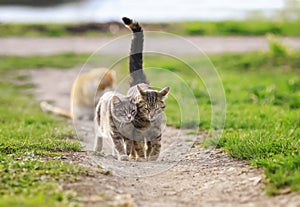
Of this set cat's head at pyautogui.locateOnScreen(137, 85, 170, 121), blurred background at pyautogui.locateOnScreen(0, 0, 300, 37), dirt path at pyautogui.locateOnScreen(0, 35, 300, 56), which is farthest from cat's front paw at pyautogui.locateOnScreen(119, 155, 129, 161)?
blurred background at pyautogui.locateOnScreen(0, 0, 300, 37)

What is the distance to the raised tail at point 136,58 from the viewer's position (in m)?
7.16

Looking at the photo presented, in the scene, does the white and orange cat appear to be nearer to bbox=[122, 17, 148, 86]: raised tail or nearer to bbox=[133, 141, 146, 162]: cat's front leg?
bbox=[122, 17, 148, 86]: raised tail

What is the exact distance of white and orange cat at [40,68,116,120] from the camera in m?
10.9

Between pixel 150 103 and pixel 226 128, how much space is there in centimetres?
258

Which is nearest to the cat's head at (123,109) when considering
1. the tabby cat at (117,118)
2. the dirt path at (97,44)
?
the tabby cat at (117,118)

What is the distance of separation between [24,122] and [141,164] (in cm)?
368

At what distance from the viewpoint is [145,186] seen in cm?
601

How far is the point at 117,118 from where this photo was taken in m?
6.66

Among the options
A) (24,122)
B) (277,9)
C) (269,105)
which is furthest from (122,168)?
(277,9)

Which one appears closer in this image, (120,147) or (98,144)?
(120,147)

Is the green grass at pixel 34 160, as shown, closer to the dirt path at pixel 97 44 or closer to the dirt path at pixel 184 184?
the dirt path at pixel 184 184

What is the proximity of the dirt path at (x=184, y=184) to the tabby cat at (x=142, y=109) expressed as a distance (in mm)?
330

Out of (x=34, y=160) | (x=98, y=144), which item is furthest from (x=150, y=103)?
(x=98, y=144)

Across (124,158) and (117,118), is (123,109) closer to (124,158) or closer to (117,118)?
(117,118)
